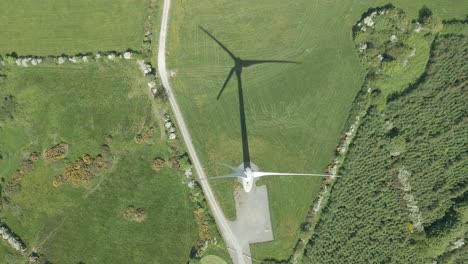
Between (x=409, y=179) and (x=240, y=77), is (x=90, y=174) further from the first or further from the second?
(x=409, y=179)

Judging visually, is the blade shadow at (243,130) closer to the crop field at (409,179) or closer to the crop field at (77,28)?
the crop field at (409,179)

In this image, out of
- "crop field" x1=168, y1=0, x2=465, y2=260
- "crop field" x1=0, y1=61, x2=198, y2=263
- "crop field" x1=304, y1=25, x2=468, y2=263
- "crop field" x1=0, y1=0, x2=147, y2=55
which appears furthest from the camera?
"crop field" x1=0, y1=0, x2=147, y2=55

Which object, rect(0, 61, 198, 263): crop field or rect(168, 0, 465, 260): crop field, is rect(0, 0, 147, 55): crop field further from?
rect(168, 0, 465, 260): crop field

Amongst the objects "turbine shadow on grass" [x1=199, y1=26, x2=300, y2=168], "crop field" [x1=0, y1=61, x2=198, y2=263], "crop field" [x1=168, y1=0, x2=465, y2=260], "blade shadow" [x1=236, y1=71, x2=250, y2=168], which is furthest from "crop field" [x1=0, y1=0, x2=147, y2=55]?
"blade shadow" [x1=236, y1=71, x2=250, y2=168]

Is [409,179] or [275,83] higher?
[275,83]

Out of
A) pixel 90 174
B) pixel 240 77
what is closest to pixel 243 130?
pixel 240 77

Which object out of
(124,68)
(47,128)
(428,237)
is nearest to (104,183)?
(47,128)
